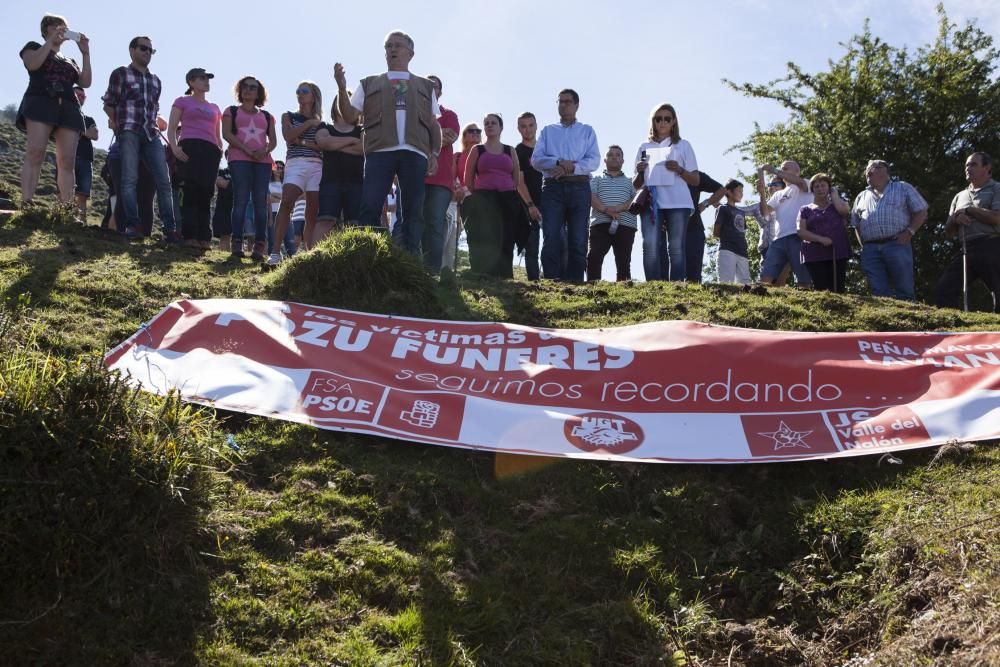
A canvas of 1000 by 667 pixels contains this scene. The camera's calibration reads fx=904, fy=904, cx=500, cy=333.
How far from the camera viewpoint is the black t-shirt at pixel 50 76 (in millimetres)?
9406

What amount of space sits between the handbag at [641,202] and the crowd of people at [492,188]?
20 mm

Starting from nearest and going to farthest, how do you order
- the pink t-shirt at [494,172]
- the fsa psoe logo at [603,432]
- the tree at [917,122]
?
the fsa psoe logo at [603,432] → the pink t-shirt at [494,172] → the tree at [917,122]

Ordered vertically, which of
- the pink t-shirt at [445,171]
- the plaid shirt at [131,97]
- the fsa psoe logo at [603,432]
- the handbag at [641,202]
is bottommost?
the fsa psoe logo at [603,432]

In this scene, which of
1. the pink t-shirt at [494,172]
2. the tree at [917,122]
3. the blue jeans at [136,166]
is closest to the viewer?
the blue jeans at [136,166]

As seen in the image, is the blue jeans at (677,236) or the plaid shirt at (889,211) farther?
the blue jeans at (677,236)

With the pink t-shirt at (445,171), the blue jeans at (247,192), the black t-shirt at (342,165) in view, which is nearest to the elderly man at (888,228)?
the pink t-shirt at (445,171)

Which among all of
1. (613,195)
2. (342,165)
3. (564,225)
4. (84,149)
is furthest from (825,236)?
(84,149)

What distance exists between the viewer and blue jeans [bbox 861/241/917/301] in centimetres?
962

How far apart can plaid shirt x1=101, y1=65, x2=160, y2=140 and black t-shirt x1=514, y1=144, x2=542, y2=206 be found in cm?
413

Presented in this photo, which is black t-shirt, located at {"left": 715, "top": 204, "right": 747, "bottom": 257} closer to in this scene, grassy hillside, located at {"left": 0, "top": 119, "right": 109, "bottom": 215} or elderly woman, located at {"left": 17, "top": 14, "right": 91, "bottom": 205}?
elderly woman, located at {"left": 17, "top": 14, "right": 91, "bottom": 205}

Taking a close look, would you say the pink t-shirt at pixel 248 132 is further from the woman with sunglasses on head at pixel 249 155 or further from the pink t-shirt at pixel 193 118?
the pink t-shirt at pixel 193 118

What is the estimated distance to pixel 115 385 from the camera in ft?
13.8

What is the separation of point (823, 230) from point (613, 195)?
7.78 ft

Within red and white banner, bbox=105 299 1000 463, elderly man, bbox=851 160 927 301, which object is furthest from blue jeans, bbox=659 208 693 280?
red and white banner, bbox=105 299 1000 463
